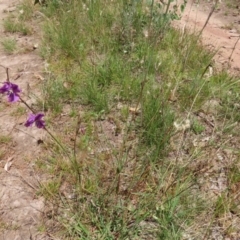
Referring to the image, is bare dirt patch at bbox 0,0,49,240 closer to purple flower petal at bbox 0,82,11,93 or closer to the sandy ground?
the sandy ground

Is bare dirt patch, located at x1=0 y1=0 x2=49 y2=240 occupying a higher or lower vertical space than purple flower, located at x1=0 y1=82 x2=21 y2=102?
lower

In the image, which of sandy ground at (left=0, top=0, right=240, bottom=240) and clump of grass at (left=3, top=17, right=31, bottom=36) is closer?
sandy ground at (left=0, top=0, right=240, bottom=240)

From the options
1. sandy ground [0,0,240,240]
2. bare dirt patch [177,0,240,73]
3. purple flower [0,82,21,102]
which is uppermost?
purple flower [0,82,21,102]

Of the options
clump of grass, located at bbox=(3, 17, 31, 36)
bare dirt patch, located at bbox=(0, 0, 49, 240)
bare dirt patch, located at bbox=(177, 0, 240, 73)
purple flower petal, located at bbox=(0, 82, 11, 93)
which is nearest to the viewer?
purple flower petal, located at bbox=(0, 82, 11, 93)

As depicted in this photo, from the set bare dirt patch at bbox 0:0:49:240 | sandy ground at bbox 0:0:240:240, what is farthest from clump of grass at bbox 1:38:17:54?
bare dirt patch at bbox 0:0:49:240

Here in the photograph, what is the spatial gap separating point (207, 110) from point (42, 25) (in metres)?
2.44

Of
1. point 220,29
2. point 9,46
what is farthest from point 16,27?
point 220,29

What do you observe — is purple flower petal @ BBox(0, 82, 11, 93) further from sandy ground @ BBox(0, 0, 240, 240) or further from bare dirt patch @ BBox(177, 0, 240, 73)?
bare dirt patch @ BBox(177, 0, 240, 73)

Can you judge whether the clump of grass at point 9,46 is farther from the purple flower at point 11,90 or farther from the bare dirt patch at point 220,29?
the purple flower at point 11,90

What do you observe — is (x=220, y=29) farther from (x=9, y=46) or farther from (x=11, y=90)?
(x=11, y=90)

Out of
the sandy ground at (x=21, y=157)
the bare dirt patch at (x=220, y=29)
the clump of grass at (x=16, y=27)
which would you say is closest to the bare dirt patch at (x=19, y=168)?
the sandy ground at (x=21, y=157)

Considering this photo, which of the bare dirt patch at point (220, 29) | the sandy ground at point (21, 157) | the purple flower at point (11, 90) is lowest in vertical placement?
the sandy ground at point (21, 157)

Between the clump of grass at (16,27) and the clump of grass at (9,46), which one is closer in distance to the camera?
the clump of grass at (9,46)

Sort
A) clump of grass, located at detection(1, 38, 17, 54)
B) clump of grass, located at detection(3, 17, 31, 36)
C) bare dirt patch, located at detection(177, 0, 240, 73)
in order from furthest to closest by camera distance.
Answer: clump of grass, located at detection(3, 17, 31, 36) < bare dirt patch, located at detection(177, 0, 240, 73) < clump of grass, located at detection(1, 38, 17, 54)
